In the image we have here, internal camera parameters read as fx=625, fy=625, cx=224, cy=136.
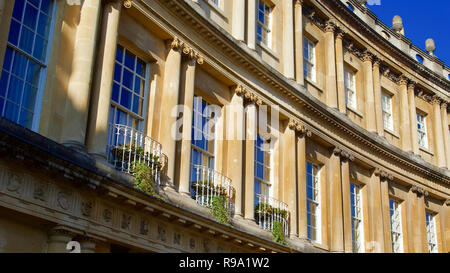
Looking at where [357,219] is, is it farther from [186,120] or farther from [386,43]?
[186,120]

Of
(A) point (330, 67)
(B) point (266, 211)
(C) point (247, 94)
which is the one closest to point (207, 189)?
(B) point (266, 211)

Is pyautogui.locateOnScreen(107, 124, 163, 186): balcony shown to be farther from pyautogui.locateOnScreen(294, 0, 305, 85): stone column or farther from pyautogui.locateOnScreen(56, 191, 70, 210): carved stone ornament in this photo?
pyautogui.locateOnScreen(294, 0, 305, 85): stone column

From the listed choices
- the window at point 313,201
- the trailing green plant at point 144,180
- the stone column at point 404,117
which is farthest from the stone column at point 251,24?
the stone column at point 404,117

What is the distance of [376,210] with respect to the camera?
2141cm

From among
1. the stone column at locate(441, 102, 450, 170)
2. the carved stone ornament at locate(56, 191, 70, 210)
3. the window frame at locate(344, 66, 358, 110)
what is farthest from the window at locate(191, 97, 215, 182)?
the stone column at locate(441, 102, 450, 170)

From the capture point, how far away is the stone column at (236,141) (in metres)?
15.8

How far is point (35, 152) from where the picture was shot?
9.98 meters

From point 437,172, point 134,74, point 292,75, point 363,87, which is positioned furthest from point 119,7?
point 437,172

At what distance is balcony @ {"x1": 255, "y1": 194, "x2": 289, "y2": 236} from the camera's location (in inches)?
652

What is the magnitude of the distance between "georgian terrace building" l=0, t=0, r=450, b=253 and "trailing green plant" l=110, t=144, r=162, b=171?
3cm

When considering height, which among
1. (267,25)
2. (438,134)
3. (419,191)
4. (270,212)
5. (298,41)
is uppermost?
(267,25)

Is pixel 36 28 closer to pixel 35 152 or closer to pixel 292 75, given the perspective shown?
pixel 35 152

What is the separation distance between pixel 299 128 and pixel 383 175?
16.7 ft

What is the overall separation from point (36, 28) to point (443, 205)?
1916 cm
